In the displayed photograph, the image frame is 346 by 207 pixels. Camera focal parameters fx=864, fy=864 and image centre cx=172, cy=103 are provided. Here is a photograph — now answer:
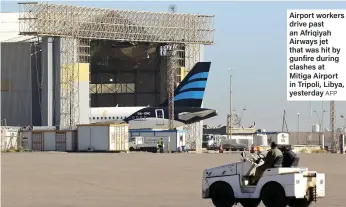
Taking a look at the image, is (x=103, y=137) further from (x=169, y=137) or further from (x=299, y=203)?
(x=299, y=203)

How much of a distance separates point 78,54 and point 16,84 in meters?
9.59

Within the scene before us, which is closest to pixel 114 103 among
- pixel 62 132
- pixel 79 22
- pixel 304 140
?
pixel 79 22

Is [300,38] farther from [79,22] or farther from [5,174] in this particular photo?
[79,22]

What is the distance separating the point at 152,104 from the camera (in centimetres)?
11231

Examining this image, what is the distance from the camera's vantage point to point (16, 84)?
101 metres

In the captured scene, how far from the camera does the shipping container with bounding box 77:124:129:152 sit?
7688 centimetres


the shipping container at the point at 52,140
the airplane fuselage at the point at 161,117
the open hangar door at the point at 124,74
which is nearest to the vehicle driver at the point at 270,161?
the shipping container at the point at 52,140

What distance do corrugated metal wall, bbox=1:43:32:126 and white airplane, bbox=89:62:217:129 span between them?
26.0 ft

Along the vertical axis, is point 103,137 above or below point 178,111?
below

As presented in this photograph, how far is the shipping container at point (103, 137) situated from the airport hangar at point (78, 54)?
16285 millimetres

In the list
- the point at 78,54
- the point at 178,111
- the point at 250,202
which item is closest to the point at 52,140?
the point at 78,54

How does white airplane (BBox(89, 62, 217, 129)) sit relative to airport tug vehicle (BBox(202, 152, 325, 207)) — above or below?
above

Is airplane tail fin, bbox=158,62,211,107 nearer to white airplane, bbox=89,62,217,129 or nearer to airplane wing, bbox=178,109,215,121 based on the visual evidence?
white airplane, bbox=89,62,217,129

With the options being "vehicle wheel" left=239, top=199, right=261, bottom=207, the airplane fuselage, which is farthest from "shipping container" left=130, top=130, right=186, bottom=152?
"vehicle wheel" left=239, top=199, right=261, bottom=207
